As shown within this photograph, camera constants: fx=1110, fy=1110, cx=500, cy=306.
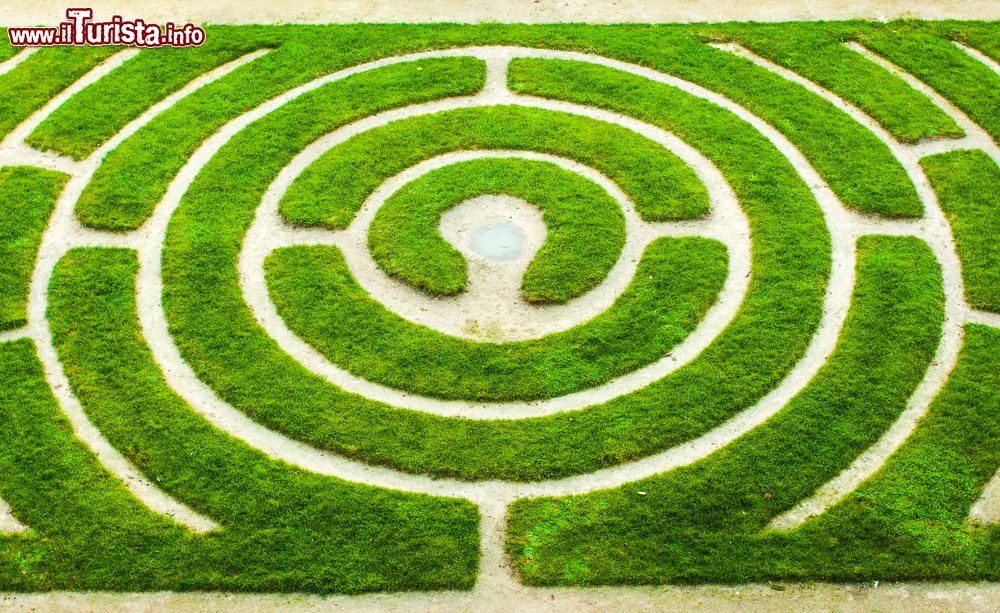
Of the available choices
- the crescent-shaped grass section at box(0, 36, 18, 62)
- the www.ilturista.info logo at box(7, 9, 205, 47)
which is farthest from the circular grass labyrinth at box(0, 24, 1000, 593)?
the www.ilturista.info logo at box(7, 9, 205, 47)

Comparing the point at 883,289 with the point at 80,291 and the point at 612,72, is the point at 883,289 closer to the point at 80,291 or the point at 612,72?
the point at 612,72

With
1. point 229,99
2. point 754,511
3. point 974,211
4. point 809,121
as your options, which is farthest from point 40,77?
point 974,211

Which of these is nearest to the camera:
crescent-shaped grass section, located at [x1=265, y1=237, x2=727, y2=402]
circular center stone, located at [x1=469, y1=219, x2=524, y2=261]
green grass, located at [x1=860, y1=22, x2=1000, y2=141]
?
crescent-shaped grass section, located at [x1=265, y1=237, x2=727, y2=402]

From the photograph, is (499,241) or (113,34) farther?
(113,34)

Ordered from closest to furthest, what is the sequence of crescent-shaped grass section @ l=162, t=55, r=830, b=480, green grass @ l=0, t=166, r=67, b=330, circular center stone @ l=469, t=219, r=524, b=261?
crescent-shaped grass section @ l=162, t=55, r=830, b=480, green grass @ l=0, t=166, r=67, b=330, circular center stone @ l=469, t=219, r=524, b=261

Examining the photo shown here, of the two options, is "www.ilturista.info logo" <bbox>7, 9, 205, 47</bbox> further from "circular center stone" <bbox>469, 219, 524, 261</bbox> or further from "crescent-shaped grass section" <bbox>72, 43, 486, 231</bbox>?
"circular center stone" <bbox>469, 219, 524, 261</bbox>

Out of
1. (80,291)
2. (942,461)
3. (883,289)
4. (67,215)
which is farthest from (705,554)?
(67,215)

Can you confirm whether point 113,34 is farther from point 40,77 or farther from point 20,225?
point 20,225
